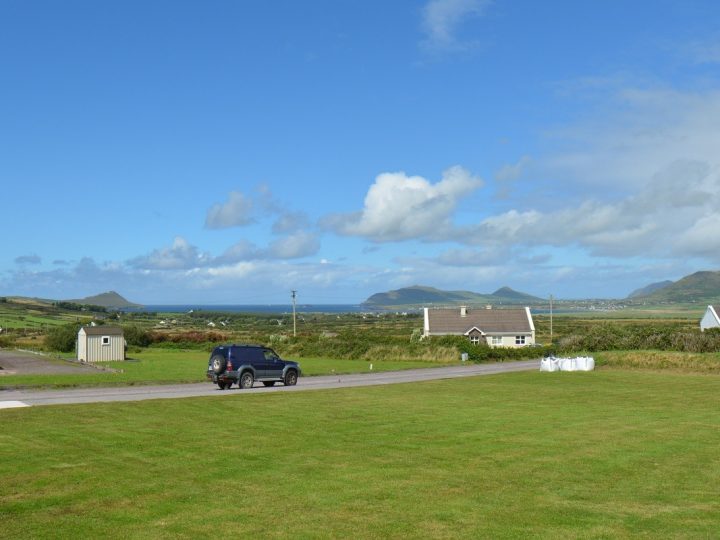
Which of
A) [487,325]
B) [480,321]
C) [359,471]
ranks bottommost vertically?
[359,471]

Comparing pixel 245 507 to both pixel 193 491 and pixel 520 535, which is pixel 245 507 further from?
pixel 520 535

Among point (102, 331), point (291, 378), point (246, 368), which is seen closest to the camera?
point (246, 368)

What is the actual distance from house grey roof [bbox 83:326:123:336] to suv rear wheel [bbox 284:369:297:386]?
29.9 m

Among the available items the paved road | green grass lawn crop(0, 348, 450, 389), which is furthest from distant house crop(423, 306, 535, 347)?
the paved road

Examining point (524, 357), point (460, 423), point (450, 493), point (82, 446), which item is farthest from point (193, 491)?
point (524, 357)

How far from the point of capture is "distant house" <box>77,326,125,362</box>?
63719mm

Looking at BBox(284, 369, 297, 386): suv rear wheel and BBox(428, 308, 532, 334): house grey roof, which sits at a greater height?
BBox(428, 308, 532, 334): house grey roof

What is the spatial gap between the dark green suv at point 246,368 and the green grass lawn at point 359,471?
10182 mm

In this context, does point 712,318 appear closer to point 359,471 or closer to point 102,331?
point 102,331

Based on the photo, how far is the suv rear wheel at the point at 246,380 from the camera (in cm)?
3878

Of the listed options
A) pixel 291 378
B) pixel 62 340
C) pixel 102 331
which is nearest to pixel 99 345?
pixel 102 331

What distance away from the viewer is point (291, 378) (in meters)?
41.2

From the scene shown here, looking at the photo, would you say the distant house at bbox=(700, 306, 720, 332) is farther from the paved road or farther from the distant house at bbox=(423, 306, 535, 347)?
the paved road

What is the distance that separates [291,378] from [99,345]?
30.0 m
